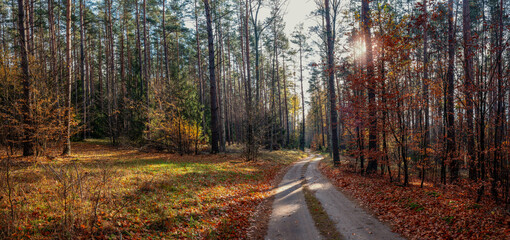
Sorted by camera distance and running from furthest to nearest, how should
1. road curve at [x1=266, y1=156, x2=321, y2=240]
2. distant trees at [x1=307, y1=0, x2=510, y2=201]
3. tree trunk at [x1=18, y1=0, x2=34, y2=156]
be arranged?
tree trunk at [x1=18, y1=0, x2=34, y2=156] < distant trees at [x1=307, y1=0, x2=510, y2=201] < road curve at [x1=266, y1=156, x2=321, y2=240]

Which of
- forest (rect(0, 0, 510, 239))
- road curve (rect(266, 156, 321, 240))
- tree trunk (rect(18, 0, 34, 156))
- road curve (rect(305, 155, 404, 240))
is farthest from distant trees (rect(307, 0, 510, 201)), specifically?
tree trunk (rect(18, 0, 34, 156))

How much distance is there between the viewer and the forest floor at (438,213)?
494cm

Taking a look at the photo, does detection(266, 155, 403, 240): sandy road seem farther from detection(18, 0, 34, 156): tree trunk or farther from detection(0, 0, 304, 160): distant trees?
detection(18, 0, 34, 156): tree trunk

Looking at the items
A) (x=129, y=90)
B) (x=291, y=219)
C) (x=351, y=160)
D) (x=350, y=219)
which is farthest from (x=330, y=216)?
(x=129, y=90)

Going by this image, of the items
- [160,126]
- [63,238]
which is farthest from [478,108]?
[160,126]

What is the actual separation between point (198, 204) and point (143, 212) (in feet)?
5.91

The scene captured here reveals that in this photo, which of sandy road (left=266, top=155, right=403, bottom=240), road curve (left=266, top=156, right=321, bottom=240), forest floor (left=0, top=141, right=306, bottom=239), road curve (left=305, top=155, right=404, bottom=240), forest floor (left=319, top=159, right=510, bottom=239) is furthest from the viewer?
road curve (left=266, top=156, right=321, bottom=240)

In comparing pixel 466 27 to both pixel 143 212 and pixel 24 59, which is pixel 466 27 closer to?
pixel 143 212

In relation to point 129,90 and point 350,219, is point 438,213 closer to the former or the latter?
point 350,219

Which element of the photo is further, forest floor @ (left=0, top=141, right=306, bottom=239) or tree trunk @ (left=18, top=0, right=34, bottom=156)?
tree trunk @ (left=18, top=0, right=34, bottom=156)

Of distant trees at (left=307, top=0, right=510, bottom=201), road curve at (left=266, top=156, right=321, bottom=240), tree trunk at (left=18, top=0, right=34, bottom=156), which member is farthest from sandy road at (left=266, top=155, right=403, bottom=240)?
tree trunk at (left=18, top=0, right=34, bottom=156)

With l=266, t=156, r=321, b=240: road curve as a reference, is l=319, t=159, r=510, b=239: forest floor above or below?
above

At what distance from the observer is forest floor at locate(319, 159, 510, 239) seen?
4.94m

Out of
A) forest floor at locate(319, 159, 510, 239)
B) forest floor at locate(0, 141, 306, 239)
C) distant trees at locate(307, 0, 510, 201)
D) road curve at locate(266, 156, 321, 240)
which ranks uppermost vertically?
distant trees at locate(307, 0, 510, 201)
